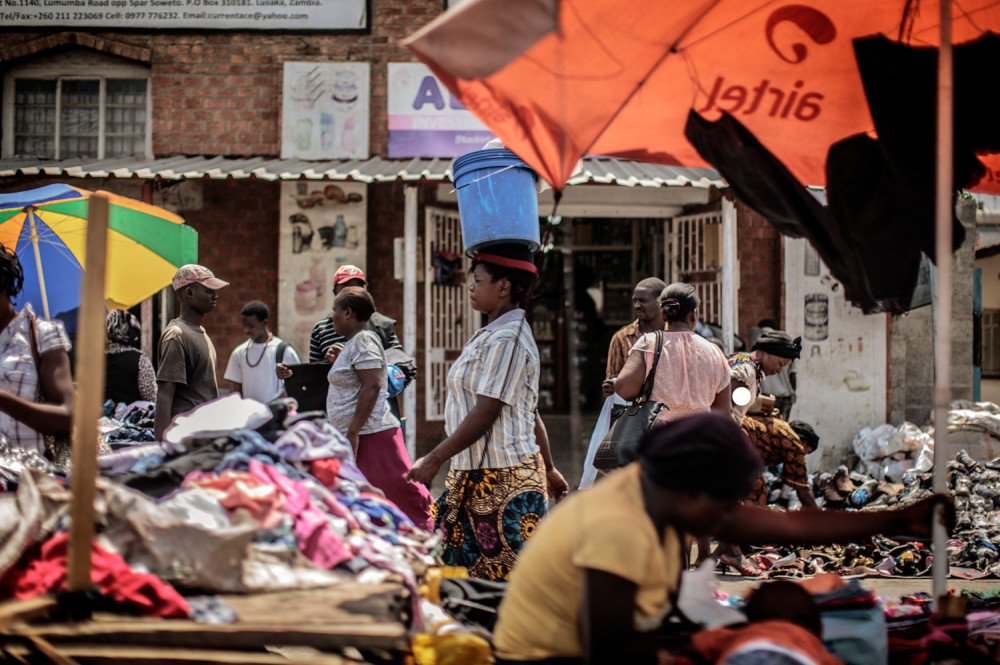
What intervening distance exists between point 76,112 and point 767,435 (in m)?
8.43

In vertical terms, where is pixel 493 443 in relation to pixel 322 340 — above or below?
below

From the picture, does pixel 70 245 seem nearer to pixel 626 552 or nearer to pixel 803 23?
pixel 803 23

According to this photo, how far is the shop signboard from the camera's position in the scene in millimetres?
9547

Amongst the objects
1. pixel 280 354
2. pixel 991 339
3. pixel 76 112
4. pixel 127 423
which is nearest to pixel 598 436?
pixel 280 354

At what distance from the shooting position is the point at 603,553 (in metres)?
1.94

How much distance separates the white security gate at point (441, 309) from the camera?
31.0ft

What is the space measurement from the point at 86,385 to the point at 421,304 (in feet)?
25.2

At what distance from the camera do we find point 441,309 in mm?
9602

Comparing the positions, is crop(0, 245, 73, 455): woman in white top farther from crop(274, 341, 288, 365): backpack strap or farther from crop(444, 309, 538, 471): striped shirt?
crop(274, 341, 288, 365): backpack strap

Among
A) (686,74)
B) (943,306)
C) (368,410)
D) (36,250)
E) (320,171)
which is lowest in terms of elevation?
(368,410)

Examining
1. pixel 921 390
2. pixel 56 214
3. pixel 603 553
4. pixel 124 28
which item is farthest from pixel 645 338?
pixel 124 28

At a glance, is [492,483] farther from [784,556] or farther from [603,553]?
[784,556]

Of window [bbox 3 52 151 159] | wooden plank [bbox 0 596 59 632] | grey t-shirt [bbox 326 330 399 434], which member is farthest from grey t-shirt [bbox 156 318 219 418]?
window [bbox 3 52 151 159]

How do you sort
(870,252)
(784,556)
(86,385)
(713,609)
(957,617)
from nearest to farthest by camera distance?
(86,385), (713,609), (957,617), (870,252), (784,556)
